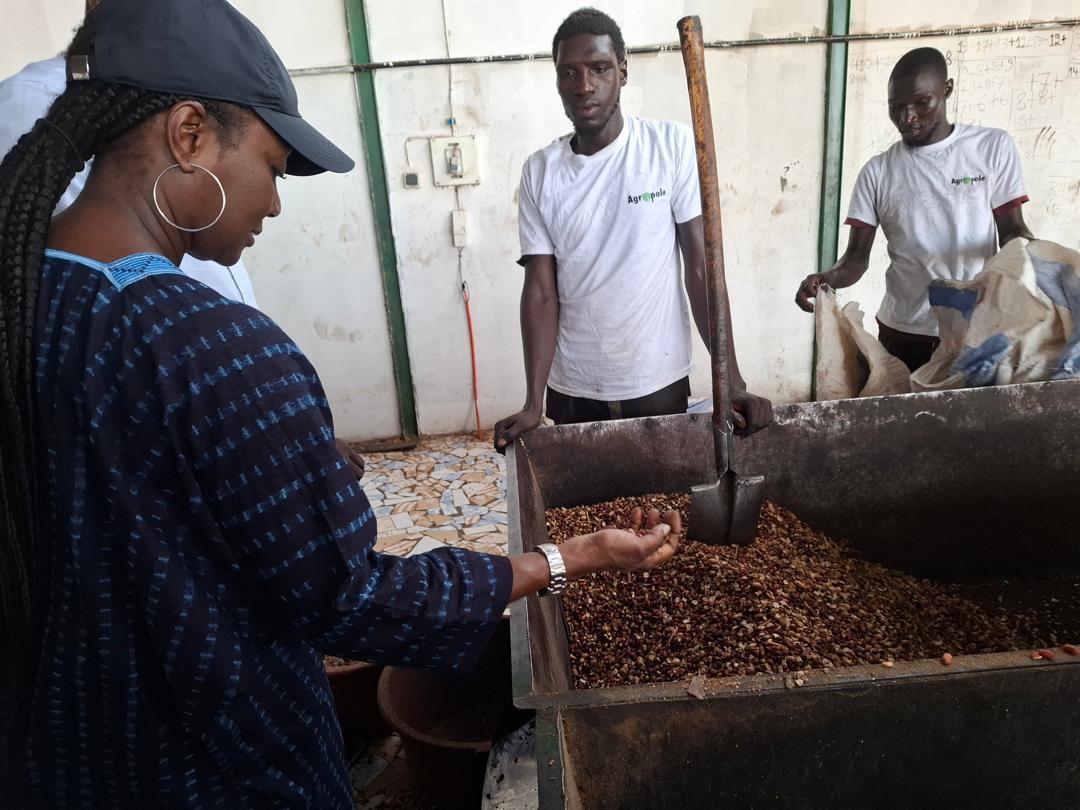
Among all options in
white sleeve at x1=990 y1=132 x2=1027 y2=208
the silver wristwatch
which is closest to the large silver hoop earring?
the silver wristwatch

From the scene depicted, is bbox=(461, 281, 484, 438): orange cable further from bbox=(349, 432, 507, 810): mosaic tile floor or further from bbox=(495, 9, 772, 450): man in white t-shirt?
bbox=(495, 9, 772, 450): man in white t-shirt

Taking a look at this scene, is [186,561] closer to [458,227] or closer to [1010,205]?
[1010,205]

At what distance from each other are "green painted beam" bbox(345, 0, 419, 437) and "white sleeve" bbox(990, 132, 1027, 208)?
335 centimetres

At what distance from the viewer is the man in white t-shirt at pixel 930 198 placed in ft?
8.94

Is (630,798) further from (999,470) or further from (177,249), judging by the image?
(999,470)

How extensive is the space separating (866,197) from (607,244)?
139cm

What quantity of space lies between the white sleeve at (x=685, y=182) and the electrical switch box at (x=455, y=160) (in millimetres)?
2401

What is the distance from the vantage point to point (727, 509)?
175cm

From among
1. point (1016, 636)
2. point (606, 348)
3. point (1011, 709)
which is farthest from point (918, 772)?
point (606, 348)

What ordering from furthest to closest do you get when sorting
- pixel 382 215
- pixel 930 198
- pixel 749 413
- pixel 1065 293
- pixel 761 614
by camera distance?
pixel 382 215 → pixel 930 198 → pixel 1065 293 → pixel 749 413 → pixel 761 614

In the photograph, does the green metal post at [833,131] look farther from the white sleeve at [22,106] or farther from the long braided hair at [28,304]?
the long braided hair at [28,304]

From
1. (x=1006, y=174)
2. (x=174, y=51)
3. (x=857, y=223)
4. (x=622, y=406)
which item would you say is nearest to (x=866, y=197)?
(x=857, y=223)

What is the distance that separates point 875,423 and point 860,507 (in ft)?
0.81

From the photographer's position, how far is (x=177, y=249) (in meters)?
0.88
